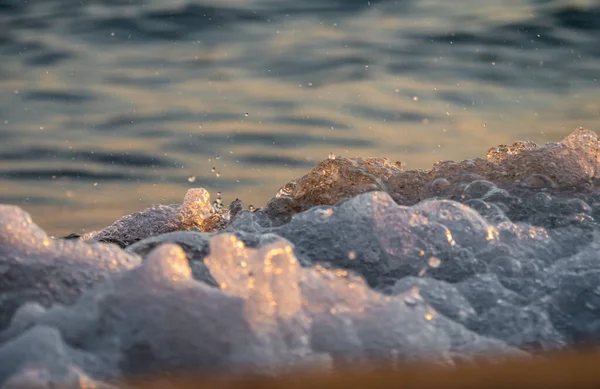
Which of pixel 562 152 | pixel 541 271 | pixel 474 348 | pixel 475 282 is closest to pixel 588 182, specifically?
pixel 562 152

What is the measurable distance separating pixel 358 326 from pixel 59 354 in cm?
57

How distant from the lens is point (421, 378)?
1319 millimetres

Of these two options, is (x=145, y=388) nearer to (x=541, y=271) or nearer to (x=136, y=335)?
(x=136, y=335)

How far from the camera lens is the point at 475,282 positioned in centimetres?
203

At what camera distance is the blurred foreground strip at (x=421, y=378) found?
4.18 feet

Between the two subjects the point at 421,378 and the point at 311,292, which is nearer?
the point at 421,378

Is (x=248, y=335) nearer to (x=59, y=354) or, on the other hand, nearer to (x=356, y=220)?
(x=59, y=354)

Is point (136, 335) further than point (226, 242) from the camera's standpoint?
No

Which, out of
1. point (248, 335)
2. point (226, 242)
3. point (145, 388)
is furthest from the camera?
point (226, 242)

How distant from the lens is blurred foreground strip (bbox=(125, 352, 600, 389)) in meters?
1.27

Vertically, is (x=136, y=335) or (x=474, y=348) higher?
(x=136, y=335)

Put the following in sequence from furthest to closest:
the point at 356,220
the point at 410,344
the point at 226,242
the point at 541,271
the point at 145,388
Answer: the point at 356,220 < the point at 541,271 < the point at 226,242 < the point at 410,344 < the point at 145,388

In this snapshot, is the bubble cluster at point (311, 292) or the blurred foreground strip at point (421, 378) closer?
the blurred foreground strip at point (421, 378)

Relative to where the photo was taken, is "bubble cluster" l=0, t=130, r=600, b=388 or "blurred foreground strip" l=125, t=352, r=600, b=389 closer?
"blurred foreground strip" l=125, t=352, r=600, b=389
